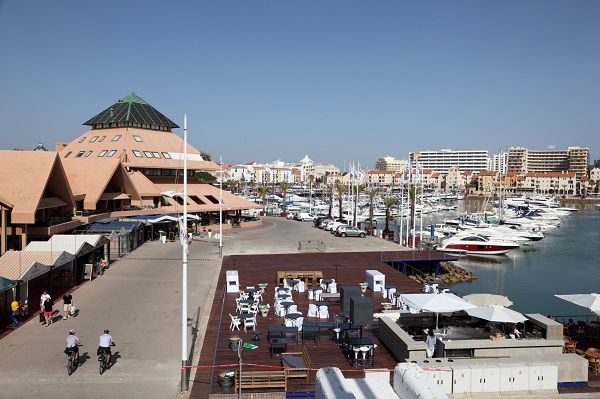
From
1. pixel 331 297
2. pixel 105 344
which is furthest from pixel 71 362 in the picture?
pixel 331 297

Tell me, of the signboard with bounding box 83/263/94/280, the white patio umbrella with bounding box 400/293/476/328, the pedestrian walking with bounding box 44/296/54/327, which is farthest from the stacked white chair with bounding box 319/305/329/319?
the signboard with bounding box 83/263/94/280

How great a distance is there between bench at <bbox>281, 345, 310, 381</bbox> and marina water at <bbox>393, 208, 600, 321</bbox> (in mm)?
16445

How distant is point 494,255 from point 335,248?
81.9ft

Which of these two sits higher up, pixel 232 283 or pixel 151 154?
pixel 151 154

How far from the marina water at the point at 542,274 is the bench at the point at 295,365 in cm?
1644

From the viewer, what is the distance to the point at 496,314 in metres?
17.3

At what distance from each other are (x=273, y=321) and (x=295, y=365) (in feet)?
19.9

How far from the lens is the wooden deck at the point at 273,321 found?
15422mm

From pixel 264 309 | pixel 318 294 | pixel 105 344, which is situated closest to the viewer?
pixel 105 344

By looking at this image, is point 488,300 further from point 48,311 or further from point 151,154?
point 151,154

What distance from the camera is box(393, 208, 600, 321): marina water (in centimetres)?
3703

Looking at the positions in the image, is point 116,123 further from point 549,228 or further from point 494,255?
point 549,228

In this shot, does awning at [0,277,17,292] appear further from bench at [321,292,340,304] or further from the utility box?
bench at [321,292,340,304]

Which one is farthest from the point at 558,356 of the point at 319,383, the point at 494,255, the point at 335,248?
the point at 494,255
